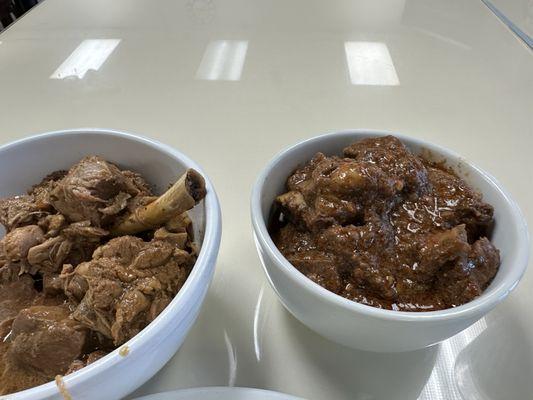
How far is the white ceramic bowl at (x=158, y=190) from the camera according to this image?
0.46 m

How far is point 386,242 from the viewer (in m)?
0.61

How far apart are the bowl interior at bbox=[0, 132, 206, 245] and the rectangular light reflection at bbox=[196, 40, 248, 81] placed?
712mm

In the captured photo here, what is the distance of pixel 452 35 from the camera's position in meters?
1.63

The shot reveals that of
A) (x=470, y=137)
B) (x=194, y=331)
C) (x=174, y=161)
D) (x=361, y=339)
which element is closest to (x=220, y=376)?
(x=194, y=331)

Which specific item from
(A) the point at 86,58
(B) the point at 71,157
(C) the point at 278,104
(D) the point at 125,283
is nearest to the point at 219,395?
(D) the point at 125,283

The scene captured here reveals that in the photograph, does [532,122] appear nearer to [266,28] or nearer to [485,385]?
[485,385]

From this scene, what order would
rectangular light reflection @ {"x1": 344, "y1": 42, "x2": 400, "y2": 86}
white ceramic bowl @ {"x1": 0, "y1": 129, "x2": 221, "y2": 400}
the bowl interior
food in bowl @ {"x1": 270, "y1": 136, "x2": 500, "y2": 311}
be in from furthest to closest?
rectangular light reflection @ {"x1": 344, "y1": 42, "x2": 400, "y2": 86} → the bowl interior → food in bowl @ {"x1": 270, "y1": 136, "x2": 500, "y2": 311} → white ceramic bowl @ {"x1": 0, "y1": 129, "x2": 221, "y2": 400}

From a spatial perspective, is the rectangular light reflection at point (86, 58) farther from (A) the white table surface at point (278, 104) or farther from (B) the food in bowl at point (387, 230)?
(B) the food in bowl at point (387, 230)

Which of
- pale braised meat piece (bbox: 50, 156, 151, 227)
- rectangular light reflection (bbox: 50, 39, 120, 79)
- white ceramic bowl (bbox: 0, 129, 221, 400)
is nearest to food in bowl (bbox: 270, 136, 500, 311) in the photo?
white ceramic bowl (bbox: 0, 129, 221, 400)

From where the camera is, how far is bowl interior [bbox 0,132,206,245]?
0.71 meters

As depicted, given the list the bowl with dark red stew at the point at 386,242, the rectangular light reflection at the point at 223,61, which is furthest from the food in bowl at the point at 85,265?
the rectangular light reflection at the point at 223,61

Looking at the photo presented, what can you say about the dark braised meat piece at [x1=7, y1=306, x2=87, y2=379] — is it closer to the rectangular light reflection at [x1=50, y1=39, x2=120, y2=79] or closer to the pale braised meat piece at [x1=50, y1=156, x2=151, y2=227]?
the pale braised meat piece at [x1=50, y1=156, x2=151, y2=227]

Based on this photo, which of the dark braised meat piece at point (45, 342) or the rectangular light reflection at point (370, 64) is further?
the rectangular light reflection at point (370, 64)

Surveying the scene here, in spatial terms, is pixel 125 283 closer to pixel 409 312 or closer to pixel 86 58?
pixel 409 312
